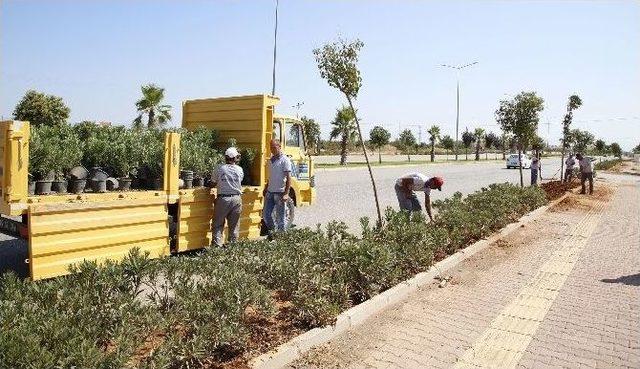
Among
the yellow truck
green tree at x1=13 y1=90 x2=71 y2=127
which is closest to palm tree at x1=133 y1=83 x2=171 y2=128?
green tree at x1=13 y1=90 x2=71 y2=127

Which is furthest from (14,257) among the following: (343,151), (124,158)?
(343,151)

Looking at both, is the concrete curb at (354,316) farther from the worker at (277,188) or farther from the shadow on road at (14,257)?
the shadow on road at (14,257)

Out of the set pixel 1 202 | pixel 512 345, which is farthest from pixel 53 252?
pixel 512 345

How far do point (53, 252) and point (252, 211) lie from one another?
11.9 ft

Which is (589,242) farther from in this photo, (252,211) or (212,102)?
(212,102)

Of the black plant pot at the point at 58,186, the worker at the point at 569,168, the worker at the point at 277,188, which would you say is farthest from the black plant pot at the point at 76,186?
the worker at the point at 569,168

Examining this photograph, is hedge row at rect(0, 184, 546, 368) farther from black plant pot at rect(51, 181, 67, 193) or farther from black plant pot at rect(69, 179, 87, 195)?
black plant pot at rect(51, 181, 67, 193)

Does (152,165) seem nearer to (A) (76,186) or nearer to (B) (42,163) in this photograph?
(A) (76,186)

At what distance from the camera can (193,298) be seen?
409cm

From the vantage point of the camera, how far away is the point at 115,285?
13.6 feet

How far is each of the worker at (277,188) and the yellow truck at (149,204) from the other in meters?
0.30

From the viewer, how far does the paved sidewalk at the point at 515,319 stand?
4.39 m

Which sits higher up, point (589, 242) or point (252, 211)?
point (252, 211)

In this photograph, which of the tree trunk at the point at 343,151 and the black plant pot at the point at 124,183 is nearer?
the black plant pot at the point at 124,183
